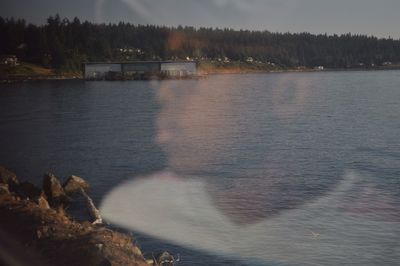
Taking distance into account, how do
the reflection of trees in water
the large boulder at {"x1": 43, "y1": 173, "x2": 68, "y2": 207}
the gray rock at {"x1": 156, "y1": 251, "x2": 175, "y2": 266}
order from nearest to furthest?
the gray rock at {"x1": 156, "y1": 251, "x2": 175, "y2": 266}, the large boulder at {"x1": 43, "y1": 173, "x2": 68, "y2": 207}, the reflection of trees in water

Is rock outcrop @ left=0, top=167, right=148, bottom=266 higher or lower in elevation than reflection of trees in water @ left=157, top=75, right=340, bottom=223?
higher

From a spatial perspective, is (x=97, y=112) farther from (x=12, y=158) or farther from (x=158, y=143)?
(x=12, y=158)

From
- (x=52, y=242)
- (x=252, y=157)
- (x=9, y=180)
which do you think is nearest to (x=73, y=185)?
(x=9, y=180)

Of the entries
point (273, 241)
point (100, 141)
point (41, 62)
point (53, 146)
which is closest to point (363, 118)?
point (100, 141)

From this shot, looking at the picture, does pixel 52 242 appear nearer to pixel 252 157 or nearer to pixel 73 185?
pixel 73 185

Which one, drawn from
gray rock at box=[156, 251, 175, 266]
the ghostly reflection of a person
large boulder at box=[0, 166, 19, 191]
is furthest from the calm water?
large boulder at box=[0, 166, 19, 191]

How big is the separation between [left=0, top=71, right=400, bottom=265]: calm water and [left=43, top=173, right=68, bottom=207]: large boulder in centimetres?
217

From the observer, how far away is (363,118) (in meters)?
74.2

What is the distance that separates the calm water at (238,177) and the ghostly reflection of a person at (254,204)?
0.23ft

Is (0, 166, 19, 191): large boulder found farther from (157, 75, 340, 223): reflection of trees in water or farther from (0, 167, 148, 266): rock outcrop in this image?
(157, 75, 340, 223): reflection of trees in water

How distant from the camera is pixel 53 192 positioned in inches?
1220

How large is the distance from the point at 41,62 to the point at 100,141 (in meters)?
153

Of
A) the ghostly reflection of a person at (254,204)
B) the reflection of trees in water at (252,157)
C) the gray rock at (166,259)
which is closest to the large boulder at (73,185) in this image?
the ghostly reflection of a person at (254,204)

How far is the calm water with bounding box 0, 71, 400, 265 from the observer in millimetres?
24281
